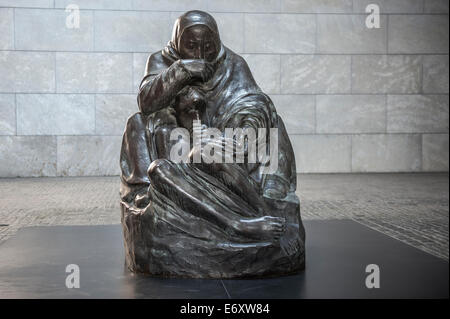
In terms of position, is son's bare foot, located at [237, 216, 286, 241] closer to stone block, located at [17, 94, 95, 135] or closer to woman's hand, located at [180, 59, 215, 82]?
woman's hand, located at [180, 59, 215, 82]

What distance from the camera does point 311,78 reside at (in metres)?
12.1

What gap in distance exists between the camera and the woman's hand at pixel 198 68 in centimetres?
539

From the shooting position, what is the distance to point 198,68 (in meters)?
5.43

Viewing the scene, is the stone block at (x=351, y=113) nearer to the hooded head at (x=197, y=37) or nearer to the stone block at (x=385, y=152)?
the stone block at (x=385, y=152)

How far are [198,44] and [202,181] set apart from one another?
133 cm

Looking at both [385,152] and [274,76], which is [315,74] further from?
[385,152]

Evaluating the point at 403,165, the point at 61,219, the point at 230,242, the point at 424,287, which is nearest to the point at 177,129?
the point at 230,242

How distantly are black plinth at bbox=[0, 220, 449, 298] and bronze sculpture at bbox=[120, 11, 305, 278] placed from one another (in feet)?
0.58

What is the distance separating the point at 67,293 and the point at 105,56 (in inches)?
311

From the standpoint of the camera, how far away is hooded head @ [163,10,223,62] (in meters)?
5.54

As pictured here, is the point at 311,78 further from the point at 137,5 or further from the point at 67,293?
the point at 67,293
